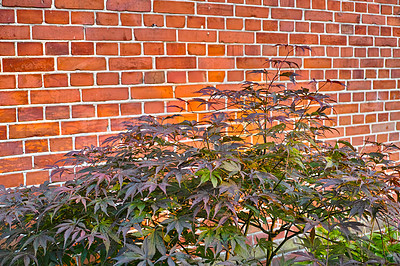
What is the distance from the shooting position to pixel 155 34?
2580mm

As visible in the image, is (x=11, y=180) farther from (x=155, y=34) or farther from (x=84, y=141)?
(x=155, y=34)

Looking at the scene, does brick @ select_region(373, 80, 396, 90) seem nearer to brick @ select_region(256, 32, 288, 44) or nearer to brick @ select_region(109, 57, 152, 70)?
brick @ select_region(256, 32, 288, 44)

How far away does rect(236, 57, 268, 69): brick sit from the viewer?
113 inches

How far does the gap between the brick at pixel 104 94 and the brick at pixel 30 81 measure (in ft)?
0.87

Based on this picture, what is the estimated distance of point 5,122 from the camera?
2264mm

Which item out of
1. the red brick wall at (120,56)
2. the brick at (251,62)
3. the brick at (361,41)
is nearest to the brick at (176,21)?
the red brick wall at (120,56)

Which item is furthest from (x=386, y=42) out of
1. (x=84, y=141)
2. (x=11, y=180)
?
(x=11, y=180)

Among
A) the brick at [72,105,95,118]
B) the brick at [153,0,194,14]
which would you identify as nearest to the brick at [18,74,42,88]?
the brick at [72,105,95,118]

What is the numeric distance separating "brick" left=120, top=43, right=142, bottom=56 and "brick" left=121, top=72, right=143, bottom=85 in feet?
0.42

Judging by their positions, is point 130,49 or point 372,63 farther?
point 372,63

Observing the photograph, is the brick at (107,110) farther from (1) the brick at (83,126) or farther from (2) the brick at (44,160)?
(2) the brick at (44,160)

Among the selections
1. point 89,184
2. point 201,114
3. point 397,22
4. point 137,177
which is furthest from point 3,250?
point 397,22

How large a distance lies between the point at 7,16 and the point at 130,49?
0.72 metres

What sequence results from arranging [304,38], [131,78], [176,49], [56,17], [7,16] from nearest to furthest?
[7,16]
[56,17]
[131,78]
[176,49]
[304,38]
